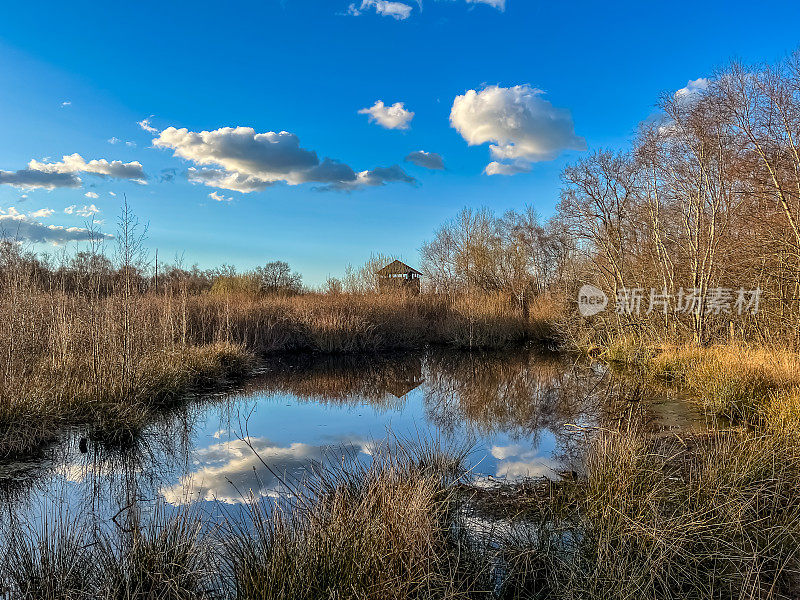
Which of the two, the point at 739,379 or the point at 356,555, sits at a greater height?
the point at 739,379

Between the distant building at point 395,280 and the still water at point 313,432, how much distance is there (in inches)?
332

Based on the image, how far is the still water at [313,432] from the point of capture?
15.6 ft

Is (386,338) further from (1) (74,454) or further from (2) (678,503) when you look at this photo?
(2) (678,503)

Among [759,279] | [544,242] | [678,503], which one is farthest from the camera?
[544,242]

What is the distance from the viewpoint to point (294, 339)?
16.5 meters

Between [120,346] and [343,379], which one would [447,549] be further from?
[343,379]

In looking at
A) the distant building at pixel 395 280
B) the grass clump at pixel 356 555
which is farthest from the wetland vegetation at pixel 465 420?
the distant building at pixel 395 280

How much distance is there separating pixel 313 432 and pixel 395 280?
16.1 metres

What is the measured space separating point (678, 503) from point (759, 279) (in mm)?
8160

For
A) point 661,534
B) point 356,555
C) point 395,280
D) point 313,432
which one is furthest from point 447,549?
point 395,280

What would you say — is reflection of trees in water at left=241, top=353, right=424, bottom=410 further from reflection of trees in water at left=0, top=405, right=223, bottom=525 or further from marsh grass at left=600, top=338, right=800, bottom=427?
marsh grass at left=600, top=338, right=800, bottom=427

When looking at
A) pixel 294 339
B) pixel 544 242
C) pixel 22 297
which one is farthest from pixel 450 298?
pixel 22 297

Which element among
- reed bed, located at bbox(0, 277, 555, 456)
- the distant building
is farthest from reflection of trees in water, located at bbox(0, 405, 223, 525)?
the distant building

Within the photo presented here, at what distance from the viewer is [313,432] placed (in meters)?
7.43
